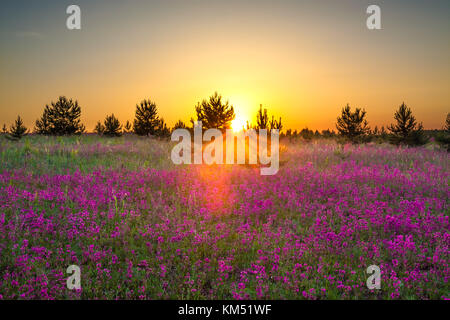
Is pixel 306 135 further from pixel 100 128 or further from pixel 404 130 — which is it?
pixel 100 128

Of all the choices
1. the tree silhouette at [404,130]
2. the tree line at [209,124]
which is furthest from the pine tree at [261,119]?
the tree silhouette at [404,130]

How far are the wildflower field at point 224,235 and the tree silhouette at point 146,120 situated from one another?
30.6 metres

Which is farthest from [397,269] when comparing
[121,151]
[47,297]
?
[121,151]

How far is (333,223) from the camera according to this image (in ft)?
22.7

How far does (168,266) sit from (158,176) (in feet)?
18.7

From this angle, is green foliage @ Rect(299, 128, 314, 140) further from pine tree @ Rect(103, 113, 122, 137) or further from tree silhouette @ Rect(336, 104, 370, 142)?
pine tree @ Rect(103, 113, 122, 137)

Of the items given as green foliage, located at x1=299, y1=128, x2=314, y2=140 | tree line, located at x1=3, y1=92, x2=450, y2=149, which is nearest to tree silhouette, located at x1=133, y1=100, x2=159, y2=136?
tree line, located at x1=3, y1=92, x2=450, y2=149

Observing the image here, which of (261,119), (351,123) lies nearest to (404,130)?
(351,123)

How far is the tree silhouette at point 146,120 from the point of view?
40.8m

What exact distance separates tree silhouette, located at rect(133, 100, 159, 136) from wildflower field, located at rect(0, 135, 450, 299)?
30583 millimetres

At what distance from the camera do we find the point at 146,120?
135 feet

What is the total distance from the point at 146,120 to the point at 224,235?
3716cm

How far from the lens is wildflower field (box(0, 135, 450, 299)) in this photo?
14.9ft
